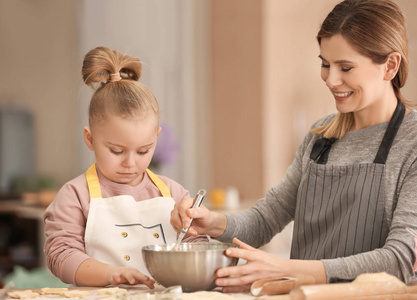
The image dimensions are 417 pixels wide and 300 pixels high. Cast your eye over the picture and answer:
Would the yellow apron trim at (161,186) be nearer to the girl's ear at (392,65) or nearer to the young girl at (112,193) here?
the young girl at (112,193)

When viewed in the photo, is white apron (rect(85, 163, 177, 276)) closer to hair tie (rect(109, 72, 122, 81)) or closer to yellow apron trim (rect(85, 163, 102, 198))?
yellow apron trim (rect(85, 163, 102, 198))

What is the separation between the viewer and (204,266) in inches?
45.5

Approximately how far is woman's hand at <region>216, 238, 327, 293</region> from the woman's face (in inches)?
19.3

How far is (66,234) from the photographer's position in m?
1.40

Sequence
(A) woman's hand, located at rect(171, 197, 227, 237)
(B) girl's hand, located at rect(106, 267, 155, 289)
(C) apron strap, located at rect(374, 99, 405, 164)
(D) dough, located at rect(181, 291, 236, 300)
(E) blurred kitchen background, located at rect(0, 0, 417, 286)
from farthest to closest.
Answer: (E) blurred kitchen background, located at rect(0, 0, 417, 286)
(C) apron strap, located at rect(374, 99, 405, 164)
(A) woman's hand, located at rect(171, 197, 227, 237)
(B) girl's hand, located at rect(106, 267, 155, 289)
(D) dough, located at rect(181, 291, 236, 300)

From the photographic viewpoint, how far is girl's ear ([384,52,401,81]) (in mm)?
1545

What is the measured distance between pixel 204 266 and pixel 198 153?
4314 mm

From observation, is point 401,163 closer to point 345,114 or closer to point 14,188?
point 345,114

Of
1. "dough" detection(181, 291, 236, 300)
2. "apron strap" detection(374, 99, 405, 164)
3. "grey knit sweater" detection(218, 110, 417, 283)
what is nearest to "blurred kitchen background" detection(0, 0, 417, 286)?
"grey knit sweater" detection(218, 110, 417, 283)

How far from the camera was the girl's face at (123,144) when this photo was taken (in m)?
1.44

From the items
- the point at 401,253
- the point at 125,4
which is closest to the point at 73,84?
the point at 125,4

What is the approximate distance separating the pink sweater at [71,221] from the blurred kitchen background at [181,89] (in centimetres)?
282

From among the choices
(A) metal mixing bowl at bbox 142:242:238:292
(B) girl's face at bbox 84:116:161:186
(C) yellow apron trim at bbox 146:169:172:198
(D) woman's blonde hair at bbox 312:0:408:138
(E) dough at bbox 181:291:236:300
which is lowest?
(E) dough at bbox 181:291:236:300

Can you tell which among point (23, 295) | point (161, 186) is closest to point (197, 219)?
point (161, 186)
